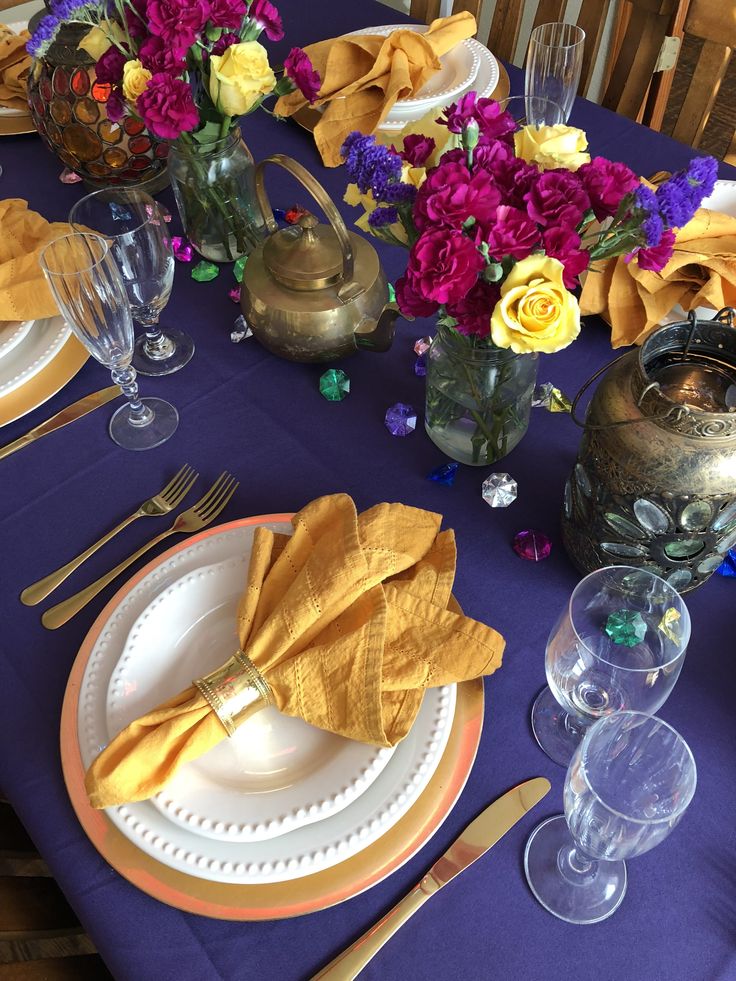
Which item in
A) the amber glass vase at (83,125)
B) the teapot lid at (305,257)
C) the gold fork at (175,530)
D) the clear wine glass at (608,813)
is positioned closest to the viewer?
the clear wine glass at (608,813)

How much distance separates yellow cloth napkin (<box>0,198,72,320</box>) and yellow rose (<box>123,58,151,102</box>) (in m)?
0.15

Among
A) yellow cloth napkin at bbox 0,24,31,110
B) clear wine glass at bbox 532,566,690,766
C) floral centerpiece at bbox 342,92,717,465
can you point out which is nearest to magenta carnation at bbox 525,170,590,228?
floral centerpiece at bbox 342,92,717,465

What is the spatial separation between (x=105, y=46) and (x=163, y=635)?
65cm

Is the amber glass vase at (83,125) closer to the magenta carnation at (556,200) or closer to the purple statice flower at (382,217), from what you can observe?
the purple statice flower at (382,217)

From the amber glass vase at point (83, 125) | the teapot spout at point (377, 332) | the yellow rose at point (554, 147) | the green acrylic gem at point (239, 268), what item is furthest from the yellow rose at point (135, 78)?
the yellow rose at point (554, 147)

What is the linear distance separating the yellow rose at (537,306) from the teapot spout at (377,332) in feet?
0.90

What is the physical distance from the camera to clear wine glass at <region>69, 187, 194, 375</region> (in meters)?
0.81

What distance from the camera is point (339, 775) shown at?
570 mm

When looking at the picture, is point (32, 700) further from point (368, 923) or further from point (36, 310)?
point (36, 310)

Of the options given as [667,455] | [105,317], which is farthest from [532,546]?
[105,317]

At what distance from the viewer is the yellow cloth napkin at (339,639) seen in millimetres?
566

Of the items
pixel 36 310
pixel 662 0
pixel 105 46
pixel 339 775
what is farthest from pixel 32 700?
pixel 662 0

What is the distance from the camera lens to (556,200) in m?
0.54

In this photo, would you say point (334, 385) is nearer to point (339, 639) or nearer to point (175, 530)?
point (175, 530)
